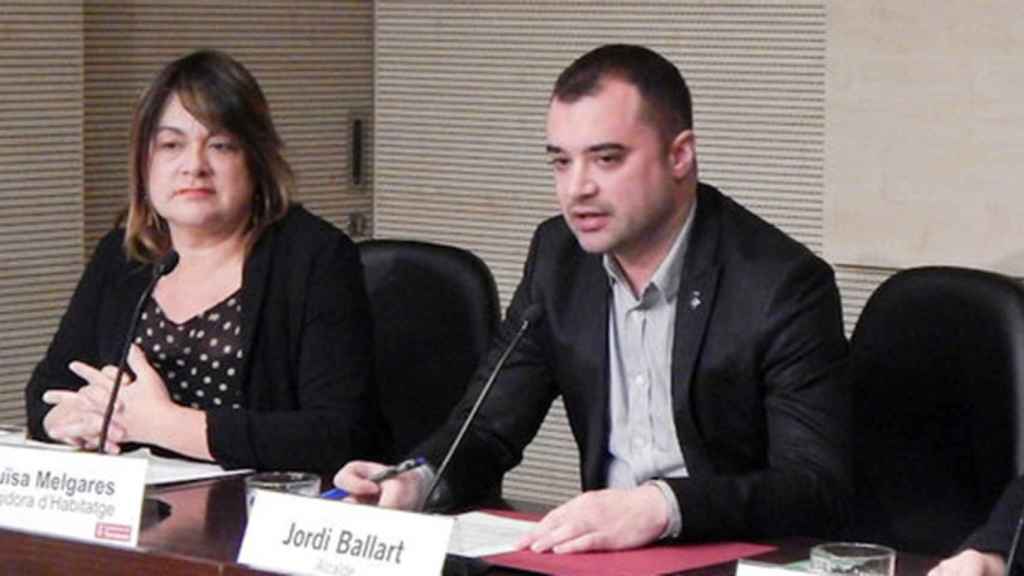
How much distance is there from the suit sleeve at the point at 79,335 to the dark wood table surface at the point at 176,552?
840 mm

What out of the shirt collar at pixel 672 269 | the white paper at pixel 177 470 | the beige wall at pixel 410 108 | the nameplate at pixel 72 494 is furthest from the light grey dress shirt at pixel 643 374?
the beige wall at pixel 410 108

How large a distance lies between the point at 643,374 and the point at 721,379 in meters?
0.15

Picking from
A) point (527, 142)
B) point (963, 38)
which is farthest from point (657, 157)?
point (527, 142)

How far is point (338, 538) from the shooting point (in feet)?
8.58

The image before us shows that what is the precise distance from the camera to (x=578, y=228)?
3.22 meters

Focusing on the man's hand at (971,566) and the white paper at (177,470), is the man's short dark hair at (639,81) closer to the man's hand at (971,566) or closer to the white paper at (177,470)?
the white paper at (177,470)

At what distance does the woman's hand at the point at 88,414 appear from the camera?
3496 millimetres

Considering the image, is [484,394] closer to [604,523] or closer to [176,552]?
[604,523]

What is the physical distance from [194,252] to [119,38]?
180 cm

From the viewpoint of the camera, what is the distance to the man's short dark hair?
3260 mm

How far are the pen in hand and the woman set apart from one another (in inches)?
17.8

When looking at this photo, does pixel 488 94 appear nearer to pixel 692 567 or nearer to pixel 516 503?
pixel 516 503

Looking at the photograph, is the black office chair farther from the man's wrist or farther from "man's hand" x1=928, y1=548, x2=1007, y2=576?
"man's hand" x1=928, y1=548, x2=1007, y2=576

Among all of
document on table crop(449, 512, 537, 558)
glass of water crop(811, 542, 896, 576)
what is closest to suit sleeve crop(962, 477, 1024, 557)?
glass of water crop(811, 542, 896, 576)
